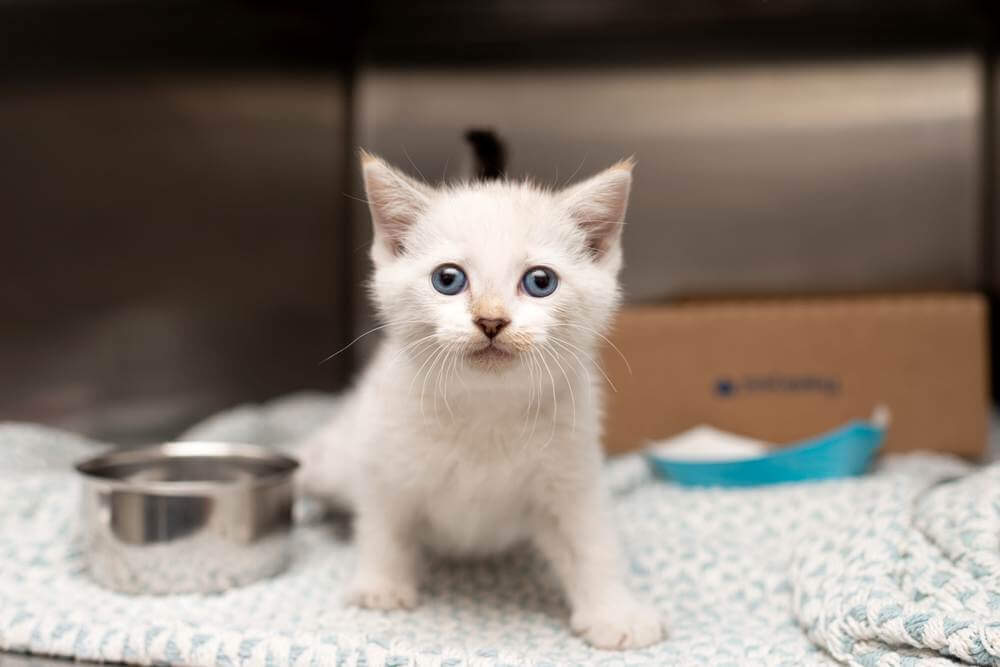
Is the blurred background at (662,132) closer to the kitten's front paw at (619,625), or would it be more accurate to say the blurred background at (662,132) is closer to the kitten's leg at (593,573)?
the kitten's leg at (593,573)

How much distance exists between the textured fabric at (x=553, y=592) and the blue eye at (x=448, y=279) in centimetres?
43

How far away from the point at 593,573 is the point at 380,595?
0.31 metres

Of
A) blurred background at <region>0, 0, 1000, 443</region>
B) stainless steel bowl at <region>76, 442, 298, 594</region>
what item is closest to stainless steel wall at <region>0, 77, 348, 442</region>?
blurred background at <region>0, 0, 1000, 443</region>

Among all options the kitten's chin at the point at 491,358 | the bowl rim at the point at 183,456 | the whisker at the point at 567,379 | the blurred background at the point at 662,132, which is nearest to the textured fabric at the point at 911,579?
the whisker at the point at 567,379

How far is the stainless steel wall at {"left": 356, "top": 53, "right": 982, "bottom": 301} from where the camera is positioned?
98.7 inches

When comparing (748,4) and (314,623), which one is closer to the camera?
(314,623)

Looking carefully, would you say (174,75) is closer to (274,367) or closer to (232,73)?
(232,73)

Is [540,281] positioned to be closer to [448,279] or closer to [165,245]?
[448,279]

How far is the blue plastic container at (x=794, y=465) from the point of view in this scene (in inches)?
66.7

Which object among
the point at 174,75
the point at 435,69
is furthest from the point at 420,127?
the point at 174,75

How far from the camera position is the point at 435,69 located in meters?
2.60

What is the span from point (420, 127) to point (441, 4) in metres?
0.39

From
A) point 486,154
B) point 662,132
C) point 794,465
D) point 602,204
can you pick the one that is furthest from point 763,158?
point 602,204

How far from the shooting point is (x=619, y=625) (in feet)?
3.59
